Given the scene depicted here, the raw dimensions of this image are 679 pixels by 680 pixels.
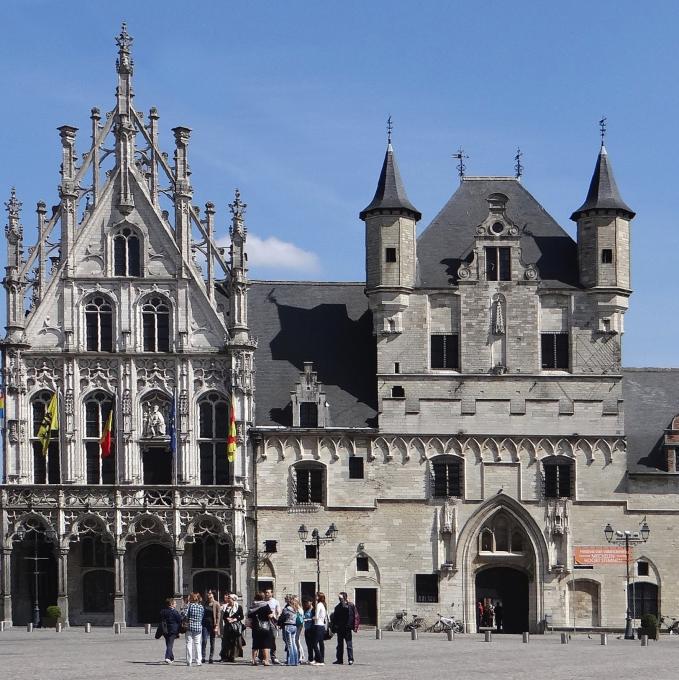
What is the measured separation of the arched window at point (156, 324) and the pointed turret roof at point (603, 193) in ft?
62.2

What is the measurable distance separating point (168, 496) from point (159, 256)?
10600 mm

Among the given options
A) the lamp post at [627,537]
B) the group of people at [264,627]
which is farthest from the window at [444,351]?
the group of people at [264,627]

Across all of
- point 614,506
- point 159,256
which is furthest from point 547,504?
point 159,256

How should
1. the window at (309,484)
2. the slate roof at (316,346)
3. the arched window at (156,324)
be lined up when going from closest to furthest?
the arched window at (156,324) < the window at (309,484) < the slate roof at (316,346)

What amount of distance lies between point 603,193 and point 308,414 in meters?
16.6

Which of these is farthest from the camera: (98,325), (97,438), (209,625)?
(98,325)

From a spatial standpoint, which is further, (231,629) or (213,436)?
(213,436)

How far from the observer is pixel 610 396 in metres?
78.1

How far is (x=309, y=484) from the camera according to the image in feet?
253

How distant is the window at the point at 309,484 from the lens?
77000 millimetres

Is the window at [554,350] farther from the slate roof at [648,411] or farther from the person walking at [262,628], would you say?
the person walking at [262,628]

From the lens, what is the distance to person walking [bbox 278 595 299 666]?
4888 centimetres

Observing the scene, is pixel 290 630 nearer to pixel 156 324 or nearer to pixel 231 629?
pixel 231 629

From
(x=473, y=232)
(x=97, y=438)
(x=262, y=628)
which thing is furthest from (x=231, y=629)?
(x=473, y=232)
